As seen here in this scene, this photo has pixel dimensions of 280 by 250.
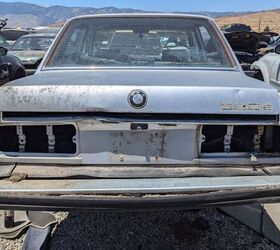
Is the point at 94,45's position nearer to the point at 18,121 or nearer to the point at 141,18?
the point at 141,18

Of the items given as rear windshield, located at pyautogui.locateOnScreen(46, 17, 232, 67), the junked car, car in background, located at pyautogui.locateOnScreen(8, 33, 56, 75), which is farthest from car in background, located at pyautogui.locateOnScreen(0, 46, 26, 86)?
the junked car

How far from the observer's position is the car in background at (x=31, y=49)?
40.0 ft

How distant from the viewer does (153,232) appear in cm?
398

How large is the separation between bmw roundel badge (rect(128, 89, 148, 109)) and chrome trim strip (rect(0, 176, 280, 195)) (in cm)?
44

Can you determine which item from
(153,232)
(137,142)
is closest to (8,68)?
(153,232)

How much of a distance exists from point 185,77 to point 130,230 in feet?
4.74

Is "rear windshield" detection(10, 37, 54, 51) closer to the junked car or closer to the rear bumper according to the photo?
the junked car

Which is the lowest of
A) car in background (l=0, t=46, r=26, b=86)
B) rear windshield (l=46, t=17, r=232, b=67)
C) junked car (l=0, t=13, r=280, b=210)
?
car in background (l=0, t=46, r=26, b=86)

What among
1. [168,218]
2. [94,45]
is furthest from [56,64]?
[168,218]

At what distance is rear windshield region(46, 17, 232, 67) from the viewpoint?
3.93 metres

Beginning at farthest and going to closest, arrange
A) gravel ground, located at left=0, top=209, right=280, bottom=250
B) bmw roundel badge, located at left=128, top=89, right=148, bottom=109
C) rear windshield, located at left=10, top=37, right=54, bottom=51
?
rear windshield, located at left=10, top=37, right=54, bottom=51
gravel ground, located at left=0, top=209, right=280, bottom=250
bmw roundel badge, located at left=128, top=89, right=148, bottom=109

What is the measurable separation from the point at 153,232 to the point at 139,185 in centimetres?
135

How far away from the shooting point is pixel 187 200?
8.86 feet

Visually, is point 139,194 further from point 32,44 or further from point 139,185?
point 32,44
